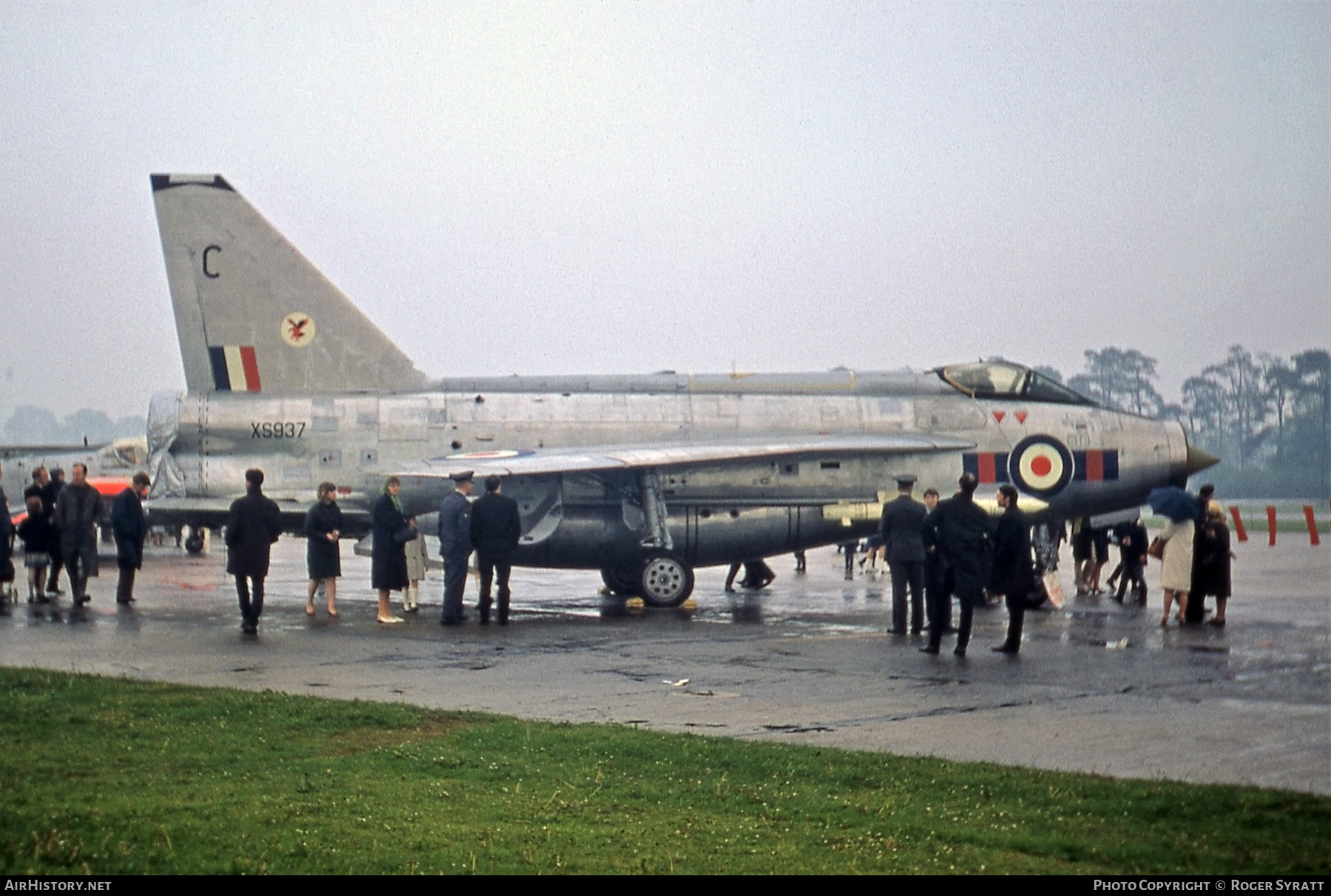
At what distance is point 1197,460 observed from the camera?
20375mm

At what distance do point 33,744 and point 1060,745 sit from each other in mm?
6108

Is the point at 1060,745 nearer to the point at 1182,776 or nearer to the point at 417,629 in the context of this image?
the point at 1182,776

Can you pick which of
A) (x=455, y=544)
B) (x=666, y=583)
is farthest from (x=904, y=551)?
(x=455, y=544)

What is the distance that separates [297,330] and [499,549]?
5.57 meters

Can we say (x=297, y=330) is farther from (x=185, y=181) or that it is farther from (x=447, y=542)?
(x=447, y=542)

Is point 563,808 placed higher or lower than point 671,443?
lower

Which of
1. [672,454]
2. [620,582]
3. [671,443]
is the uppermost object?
[671,443]

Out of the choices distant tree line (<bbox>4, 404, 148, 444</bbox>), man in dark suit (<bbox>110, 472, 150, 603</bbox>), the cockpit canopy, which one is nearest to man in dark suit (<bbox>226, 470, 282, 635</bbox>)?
man in dark suit (<bbox>110, 472, 150, 603</bbox>)

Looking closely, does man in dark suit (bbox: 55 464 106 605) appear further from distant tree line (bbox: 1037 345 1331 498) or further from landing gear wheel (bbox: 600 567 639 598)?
distant tree line (bbox: 1037 345 1331 498)

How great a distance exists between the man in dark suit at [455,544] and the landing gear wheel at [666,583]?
278cm

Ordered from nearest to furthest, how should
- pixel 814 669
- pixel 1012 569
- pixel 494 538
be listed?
pixel 814 669 < pixel 1012 569 < pixel 494 538

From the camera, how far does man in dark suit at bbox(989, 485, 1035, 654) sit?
1325cm

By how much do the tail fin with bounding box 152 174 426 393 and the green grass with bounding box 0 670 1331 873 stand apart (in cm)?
1126

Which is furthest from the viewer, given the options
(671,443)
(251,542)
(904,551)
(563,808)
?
(671,443)
